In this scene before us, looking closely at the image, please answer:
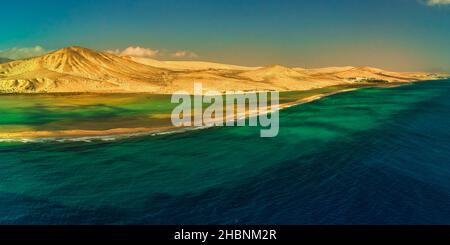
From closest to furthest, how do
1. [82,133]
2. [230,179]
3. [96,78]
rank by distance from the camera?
[230,179] → [82,133] → [96,78]

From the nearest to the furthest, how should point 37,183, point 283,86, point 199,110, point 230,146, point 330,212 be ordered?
point 330,212
point 37,183
point 230,146
point 199,110
point 283,86

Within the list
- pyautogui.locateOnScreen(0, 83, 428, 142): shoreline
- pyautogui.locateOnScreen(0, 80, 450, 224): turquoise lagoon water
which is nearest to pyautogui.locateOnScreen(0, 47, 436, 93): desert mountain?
pyautogui.locateOnScreen(0, 83, 428, 142): shoreline

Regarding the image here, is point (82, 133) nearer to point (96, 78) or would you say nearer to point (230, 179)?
point (230, 179)

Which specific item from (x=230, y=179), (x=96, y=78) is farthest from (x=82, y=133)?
(x=96, y=78)

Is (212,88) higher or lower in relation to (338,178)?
higher

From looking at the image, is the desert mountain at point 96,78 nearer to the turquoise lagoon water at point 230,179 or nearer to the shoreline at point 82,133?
the shoreline at point 82,133

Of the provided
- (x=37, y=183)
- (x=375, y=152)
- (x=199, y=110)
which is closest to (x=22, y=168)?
(x=37, y=183)

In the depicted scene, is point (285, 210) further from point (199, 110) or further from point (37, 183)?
point (199, 110)
